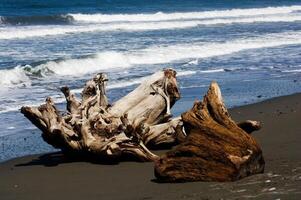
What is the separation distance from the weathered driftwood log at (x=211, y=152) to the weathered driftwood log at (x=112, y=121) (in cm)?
130

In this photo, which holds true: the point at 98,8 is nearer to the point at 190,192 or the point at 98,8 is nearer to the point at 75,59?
the point at 75,59

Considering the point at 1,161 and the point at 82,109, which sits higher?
the point at 82,109

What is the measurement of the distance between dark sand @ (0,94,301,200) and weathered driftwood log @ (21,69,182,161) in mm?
219

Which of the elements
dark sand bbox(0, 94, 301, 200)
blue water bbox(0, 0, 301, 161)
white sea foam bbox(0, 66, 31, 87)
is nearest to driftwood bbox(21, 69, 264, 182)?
dark sand bbox(0, 94, 301, 200)

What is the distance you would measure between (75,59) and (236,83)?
21.8 ft

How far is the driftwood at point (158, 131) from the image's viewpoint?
6.89 m

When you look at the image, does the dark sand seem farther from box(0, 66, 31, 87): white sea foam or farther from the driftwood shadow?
box(0, 66, 31, 87): white sea foam

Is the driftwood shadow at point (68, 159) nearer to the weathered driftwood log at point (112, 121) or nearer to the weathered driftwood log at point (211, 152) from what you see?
the weathered driftwood log at point (112, 121)

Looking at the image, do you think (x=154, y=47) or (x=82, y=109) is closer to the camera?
(x=82, y=109)

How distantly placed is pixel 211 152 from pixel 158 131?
2.30m

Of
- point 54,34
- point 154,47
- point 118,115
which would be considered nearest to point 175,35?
point 54,34

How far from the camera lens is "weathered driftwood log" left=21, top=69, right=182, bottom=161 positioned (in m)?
8.48

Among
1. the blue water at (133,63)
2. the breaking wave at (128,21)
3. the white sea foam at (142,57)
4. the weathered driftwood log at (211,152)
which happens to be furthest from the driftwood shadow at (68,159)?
the breaking wave at (128,21)

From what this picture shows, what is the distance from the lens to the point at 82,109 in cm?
897
